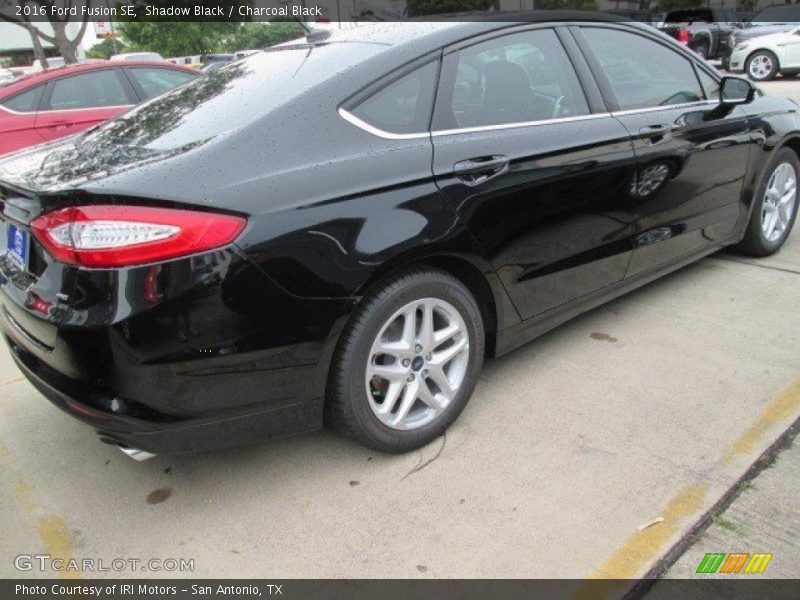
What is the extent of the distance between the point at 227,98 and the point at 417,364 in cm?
126

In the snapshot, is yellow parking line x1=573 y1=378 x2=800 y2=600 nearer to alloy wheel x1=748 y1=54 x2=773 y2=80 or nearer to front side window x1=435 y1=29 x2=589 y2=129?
front side window x1=435 y1=29 x2=589 y2=129

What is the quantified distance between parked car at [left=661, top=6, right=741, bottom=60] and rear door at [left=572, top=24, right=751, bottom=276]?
45.4 feet

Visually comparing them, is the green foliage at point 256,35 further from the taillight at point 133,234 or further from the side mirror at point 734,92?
the taillight at point 133,234

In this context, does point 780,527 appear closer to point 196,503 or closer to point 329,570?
point 329,570

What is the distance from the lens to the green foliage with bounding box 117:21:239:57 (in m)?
39.2

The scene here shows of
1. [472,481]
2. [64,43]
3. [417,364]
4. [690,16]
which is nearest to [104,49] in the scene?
[64,43]

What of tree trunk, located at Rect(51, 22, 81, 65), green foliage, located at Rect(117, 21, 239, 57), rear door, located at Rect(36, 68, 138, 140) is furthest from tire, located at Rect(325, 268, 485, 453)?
green foliage, located at Rect(117, 21, 239, 57)

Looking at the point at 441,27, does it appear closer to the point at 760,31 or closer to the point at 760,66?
the point at 760,66

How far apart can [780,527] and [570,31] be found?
2.24 meters

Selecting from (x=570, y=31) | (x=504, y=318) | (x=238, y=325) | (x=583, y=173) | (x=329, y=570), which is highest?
(x=570, y=31)

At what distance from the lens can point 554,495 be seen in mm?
2391

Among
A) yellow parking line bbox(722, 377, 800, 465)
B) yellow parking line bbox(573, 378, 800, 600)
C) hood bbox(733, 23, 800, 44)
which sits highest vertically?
hood bbox(733, 23, 800, 44)


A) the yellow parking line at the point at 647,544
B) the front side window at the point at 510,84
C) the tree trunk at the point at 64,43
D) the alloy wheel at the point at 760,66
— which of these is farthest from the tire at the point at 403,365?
the alloy wheel at the point at 760,66

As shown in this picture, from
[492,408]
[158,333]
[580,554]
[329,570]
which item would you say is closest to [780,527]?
[580,554]
